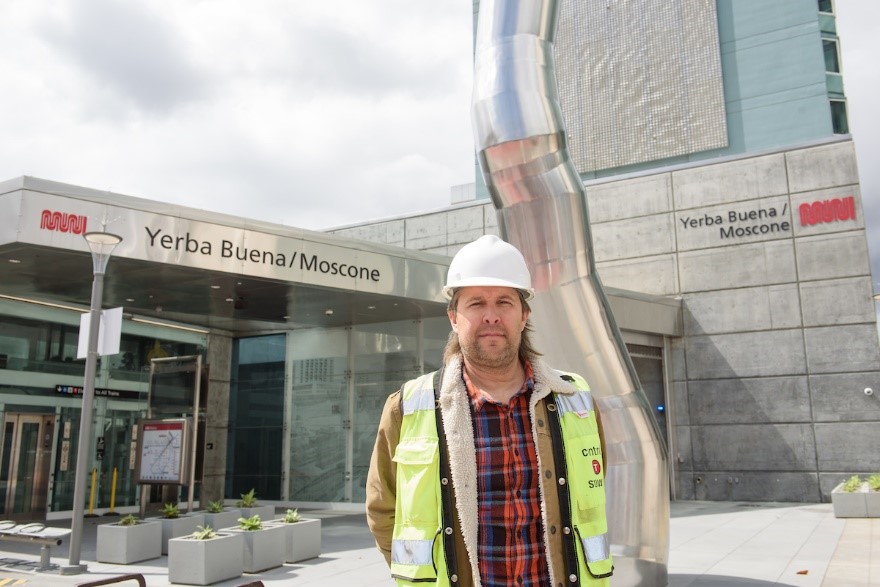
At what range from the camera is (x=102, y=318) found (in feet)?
35.0

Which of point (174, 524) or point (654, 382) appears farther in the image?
point (654, 382)

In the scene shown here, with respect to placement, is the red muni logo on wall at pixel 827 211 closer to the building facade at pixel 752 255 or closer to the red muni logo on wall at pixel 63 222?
the building facade at pixel 752 255

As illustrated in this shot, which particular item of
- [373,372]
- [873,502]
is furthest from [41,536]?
[873,502]

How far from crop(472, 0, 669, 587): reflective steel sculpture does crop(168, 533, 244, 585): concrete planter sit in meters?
4.68

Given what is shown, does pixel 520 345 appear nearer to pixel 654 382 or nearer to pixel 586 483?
pixel 586 483

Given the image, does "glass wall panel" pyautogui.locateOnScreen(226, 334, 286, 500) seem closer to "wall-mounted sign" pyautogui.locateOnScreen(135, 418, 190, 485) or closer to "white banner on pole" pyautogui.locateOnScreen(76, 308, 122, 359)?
"wall-mounted sign" pyautogui.locateOnScreen(135, 418, 190, 485)

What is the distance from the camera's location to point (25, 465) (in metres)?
15.8

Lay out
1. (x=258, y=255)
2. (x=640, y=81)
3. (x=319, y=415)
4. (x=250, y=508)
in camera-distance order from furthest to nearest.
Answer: (x=640, y=81) → (x=319, y=415) → (x=258, y=255) → (x=250, y=508)

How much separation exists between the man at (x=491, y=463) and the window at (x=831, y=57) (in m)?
24.4

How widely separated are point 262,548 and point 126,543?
2.06 m

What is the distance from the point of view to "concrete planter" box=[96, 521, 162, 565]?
33.5 ft

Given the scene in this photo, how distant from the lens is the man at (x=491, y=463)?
256 centimetres

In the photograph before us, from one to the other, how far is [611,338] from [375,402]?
11658 millimetres

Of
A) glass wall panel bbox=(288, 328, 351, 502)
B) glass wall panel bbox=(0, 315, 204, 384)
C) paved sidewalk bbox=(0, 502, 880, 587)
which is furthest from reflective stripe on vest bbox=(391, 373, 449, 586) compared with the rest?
glass wall panel bbox=(288, 328, 351, 502)
